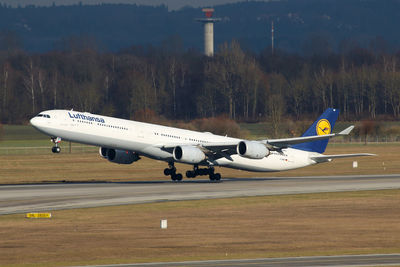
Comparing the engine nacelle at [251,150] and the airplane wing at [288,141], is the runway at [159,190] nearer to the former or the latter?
the engine nacelle at [251,150]

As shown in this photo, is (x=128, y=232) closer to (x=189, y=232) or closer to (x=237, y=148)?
(x=189, y=232)

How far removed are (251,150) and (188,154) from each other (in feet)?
16.0

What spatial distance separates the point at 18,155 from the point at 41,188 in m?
41.3

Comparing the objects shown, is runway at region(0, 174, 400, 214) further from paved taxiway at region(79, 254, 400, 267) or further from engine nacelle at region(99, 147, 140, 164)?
paved taxiway at region(79, 254, 400, 267)

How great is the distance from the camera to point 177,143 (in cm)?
6322

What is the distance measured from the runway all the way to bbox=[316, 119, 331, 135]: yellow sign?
4.05m

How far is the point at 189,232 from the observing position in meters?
37.2

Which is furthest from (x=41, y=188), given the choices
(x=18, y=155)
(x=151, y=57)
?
(x=151, y=57)

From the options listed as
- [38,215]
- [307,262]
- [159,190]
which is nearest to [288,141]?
[159,190]

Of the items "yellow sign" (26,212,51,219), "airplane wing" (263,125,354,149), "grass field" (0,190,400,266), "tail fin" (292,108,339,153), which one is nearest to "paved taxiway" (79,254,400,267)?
"grass field" (0,190,400,266)

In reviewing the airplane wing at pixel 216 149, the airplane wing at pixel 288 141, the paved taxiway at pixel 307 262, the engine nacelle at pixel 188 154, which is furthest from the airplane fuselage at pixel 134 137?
the paved taxiway at pixel 307 262

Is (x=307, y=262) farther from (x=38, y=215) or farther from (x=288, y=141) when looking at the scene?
(x=288, y=141)

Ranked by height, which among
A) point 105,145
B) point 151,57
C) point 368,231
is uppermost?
point 151,57

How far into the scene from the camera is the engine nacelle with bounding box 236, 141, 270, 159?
60906mm
